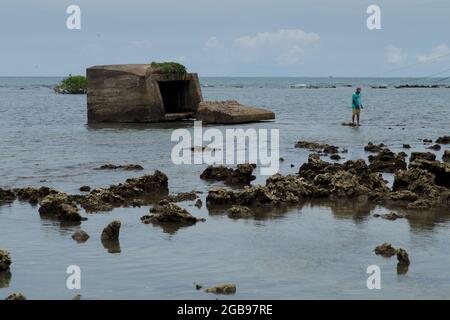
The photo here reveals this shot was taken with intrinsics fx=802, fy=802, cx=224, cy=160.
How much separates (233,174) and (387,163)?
4.72m

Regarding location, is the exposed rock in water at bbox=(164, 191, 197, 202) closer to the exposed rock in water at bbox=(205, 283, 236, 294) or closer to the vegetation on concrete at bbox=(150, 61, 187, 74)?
the exposed rock in water at bbox=(205, 283, 236, 294)

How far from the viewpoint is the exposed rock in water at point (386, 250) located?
12378 mm

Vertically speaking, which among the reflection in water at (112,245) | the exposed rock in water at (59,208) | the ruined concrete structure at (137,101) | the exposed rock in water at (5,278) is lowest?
the exposed rock in water at (5,278)

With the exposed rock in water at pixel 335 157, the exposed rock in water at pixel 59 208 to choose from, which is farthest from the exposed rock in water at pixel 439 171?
the exposed rock in water at pixel 59 208

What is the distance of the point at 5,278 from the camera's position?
11.2m

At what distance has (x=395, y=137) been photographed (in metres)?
34.4

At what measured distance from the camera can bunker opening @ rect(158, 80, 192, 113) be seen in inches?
1826

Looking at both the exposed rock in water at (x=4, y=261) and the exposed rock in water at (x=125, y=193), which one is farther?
the exposed rock in water at (x=125, y=193)

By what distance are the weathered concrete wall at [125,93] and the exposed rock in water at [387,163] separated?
20453mm

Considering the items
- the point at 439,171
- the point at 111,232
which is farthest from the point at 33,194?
the point at 439,171

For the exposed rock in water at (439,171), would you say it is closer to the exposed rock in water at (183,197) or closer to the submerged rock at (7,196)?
the exposed rock in water at (183,197)

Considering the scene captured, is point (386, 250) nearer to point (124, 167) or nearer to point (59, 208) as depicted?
point (59, 208)

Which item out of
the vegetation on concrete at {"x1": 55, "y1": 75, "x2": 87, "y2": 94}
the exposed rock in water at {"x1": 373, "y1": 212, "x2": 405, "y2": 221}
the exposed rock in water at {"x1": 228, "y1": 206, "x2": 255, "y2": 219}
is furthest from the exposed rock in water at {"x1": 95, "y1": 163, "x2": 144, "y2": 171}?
the vegetation on concrete at {"x1": 55, "y1": 75, "x2": 87, "y2": 94}

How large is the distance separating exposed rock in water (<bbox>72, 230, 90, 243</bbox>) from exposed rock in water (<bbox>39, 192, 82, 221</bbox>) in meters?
1.46
